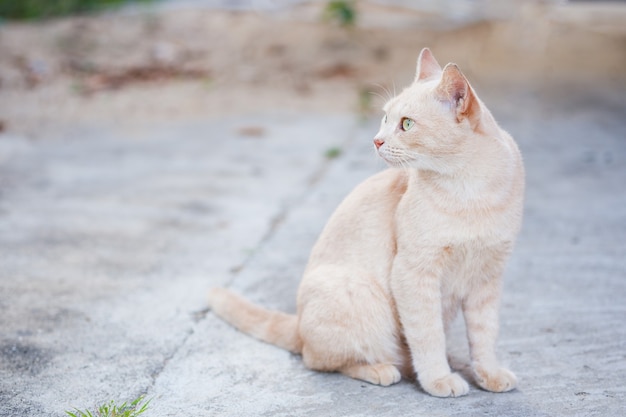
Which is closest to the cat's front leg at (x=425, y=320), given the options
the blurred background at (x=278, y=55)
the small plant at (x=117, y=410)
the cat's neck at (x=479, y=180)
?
the cat's neck at (x=479, y=180)

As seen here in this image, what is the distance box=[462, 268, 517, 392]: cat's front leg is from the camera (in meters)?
2.81

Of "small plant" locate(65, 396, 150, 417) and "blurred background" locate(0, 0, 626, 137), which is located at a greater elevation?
"blurred background" locate(0, 0, 626, 137)

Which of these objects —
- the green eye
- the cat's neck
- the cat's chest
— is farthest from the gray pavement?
the green eye

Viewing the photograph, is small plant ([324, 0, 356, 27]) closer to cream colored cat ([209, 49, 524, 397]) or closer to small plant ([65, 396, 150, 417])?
cream colored cat ([209, 49, 524, 397])

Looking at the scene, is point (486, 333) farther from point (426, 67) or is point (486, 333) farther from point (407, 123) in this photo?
point (426, 67)

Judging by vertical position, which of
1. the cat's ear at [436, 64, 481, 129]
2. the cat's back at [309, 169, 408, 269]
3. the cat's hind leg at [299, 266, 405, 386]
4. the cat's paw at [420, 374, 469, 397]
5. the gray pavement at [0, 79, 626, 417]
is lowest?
the gray pavement at [0, 79, 626, 417]

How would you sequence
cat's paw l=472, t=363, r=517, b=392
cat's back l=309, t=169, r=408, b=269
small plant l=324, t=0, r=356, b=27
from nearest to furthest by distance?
cat's paw l=472, t=363, r=517, b=392, cat's back l=309, t=169, r=408, b=269, small plant l=324, t=0, r=356, b=27

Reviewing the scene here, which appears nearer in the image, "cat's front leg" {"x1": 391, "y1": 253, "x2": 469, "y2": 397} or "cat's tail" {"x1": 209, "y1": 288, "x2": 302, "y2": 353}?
"cat's front leg" {"x1": 391, "y1": 253, "x2": 469, "y2": 397}

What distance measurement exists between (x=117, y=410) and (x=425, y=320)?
115cm

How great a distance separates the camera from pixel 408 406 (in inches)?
108

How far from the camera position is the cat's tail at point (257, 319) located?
125 inches

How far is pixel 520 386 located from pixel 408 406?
0.47 metres

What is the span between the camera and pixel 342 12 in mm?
8641

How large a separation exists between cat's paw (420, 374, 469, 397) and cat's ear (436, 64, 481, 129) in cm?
93
